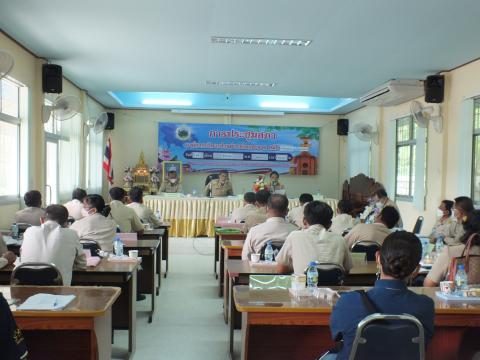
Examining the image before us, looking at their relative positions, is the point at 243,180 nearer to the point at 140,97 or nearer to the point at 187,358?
the point at 140,97

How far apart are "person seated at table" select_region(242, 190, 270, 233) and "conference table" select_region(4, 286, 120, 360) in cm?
281

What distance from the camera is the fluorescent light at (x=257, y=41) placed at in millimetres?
5531

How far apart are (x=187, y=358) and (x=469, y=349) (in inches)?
75.1

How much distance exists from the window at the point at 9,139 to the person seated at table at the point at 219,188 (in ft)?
14.8

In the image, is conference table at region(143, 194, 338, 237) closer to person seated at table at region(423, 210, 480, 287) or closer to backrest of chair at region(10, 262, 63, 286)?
backrest of chair at region(10, 262, 63, 286)

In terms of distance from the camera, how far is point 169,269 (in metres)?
6.63

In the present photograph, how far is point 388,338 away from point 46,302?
1.59 m

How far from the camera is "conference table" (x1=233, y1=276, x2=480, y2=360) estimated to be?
7.78 feet

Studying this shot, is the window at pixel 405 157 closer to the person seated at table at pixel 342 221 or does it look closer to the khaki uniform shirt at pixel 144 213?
the person seated at table at pixel 342 221

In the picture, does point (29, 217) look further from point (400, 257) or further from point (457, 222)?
point (457, 222)

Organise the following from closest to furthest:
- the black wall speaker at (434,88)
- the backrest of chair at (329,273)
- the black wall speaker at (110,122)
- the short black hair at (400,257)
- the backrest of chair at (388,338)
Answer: the backrest of chair at (388,338)
the short black hair at (400,257)
the backrest of chair at (329,273)
the black wall speaker at (434,88)
the black wall speaker at (110,122)

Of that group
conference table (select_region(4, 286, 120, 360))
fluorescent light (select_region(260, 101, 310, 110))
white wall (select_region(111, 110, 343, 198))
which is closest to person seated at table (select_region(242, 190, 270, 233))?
conference table (select_region(4, 286, 120, 360))

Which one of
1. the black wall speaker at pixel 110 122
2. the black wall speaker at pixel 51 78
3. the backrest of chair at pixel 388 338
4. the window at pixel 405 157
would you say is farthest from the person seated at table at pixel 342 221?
the black wall speaker at pixel 110 122

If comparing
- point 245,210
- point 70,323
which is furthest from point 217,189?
point 70,323
